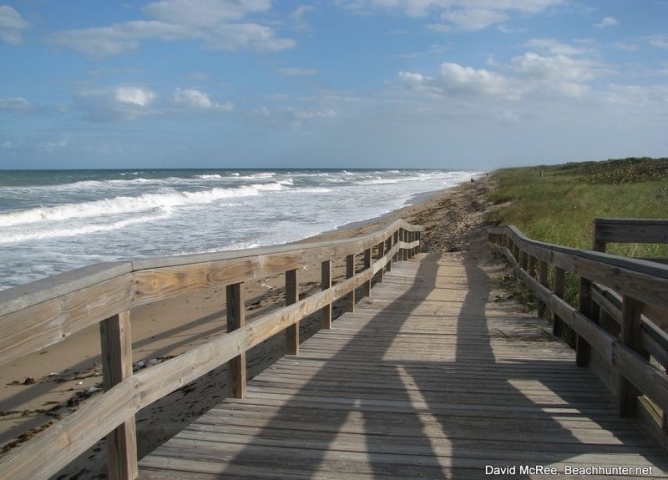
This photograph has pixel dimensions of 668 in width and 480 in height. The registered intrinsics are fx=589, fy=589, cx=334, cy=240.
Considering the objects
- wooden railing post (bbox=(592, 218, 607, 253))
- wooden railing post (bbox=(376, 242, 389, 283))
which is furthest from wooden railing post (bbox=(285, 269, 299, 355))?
wooden railing post (bbox=(376, 242, 389, 283))

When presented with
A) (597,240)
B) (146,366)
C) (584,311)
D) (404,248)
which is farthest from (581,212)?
(146,366)

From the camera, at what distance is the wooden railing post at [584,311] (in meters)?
4.81

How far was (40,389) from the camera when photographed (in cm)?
669

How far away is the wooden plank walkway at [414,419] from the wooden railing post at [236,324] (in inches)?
3.4

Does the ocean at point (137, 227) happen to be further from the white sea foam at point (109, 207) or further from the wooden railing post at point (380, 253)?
the wooden railing post at point (380, 253)

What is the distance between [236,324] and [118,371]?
1.35m

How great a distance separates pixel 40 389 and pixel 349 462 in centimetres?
496

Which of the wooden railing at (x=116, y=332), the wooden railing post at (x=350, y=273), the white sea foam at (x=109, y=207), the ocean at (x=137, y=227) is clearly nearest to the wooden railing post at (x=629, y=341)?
the wooden railing at (x=116, y=332)

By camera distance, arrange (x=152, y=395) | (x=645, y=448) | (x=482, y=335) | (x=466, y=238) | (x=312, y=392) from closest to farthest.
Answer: (x=152, y=395)
(x=645, y=448)
(x=312, y=392)
(x=482, y=335)
(x=466, y=238)

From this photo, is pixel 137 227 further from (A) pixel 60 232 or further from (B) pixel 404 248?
(B) pixel 404 248

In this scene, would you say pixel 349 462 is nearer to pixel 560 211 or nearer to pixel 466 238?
pixel 560 211

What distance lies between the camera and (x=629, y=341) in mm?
3648

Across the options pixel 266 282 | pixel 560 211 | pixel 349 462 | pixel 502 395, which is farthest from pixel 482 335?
pixel 560 211

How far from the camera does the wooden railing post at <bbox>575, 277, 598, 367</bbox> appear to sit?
4.81m
